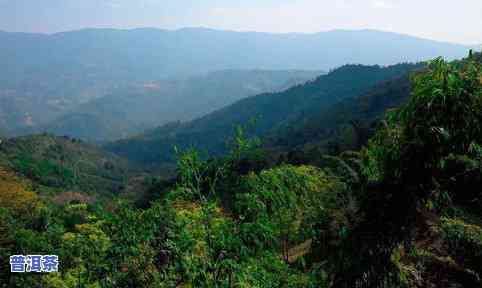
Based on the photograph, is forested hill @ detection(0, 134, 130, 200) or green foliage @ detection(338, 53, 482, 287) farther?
forested hill @ detection(0, 134, 130, 200)

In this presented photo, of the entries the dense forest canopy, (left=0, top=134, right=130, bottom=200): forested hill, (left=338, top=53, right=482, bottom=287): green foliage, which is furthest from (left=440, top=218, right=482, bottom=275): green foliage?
(left=0, top=134, right=130, bottom=200): forested hill

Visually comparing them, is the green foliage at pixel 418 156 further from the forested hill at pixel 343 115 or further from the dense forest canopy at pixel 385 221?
the forested hill at pixel 343 115

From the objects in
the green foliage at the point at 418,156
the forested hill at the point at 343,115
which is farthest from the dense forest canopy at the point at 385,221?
the forested hill at the point at 343,115

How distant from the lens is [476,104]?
7297mm

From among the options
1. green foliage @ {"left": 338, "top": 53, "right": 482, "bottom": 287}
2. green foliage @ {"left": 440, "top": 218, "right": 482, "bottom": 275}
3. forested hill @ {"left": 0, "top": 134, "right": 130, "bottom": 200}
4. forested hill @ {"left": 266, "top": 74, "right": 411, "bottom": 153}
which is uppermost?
green foliage @ {"left": 338, "top": 53, "right": 482, "bottom": 287}

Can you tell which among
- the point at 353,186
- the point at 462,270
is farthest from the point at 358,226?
the point at 353,186

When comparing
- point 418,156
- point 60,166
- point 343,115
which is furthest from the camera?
point 343,115

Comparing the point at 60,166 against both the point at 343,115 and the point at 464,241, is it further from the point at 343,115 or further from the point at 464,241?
the point at 464,241

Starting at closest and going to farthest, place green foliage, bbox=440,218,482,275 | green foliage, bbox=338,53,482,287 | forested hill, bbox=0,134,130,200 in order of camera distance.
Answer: green foliage, bbox=338,53,482,287, green foliage, bbox=440,218,482,275, forested hill, bbox=0,134,130,200

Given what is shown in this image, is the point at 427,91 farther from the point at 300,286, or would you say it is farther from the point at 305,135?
the point at 305,135

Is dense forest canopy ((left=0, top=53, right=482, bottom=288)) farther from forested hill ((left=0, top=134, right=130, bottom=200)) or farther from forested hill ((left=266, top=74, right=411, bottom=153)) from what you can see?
forested hill ((left=266, top=74, right=411, bottom=153))

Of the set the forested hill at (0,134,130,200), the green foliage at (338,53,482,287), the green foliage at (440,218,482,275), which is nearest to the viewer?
the green foliage at (338,53,482,287)

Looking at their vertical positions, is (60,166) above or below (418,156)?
below

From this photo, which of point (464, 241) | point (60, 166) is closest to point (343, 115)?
point (60, 166)
